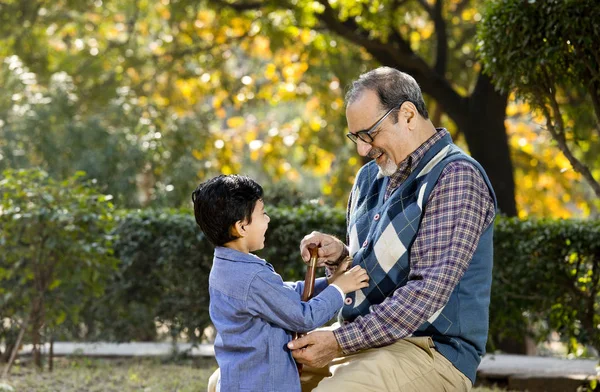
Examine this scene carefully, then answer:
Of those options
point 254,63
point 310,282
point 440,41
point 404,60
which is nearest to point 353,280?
point 310,282

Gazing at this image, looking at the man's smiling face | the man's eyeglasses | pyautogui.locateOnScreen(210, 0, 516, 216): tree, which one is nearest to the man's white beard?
the man's smiling face

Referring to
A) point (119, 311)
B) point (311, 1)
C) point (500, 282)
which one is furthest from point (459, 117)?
point (119, 311)

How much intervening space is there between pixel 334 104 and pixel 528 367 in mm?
7940

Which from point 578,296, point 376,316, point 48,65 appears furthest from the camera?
point 48,65

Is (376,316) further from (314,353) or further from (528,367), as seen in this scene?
(528,367)

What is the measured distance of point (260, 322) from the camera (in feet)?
10.8

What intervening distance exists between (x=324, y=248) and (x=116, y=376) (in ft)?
12.7

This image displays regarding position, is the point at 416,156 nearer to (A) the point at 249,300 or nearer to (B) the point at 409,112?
(B) the point at 409,112

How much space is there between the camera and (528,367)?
6.83 m

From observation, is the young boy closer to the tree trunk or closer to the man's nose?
the man's nose

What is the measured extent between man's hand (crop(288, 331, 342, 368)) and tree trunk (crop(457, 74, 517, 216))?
667 centimetres

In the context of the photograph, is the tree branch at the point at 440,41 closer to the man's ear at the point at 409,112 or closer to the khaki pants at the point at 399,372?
the man's ear at the point at 409,112

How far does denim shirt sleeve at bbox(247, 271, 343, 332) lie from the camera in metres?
3.23

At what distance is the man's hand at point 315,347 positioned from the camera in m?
3.22
